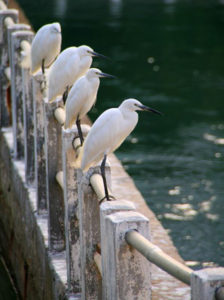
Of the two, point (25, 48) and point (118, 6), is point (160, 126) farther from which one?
point (118, 6)

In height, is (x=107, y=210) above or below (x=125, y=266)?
above

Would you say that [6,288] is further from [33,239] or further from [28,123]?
A: [28,123]

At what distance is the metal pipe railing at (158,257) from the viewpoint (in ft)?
6.64

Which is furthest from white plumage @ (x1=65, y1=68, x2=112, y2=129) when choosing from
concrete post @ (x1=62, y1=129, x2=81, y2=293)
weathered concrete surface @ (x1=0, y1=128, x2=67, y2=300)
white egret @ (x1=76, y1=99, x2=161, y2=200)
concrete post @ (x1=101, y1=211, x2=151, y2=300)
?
concrete post @ (x1=101, y1=211, x2=151, y2=300)

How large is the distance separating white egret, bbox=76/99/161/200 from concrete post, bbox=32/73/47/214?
133 cm

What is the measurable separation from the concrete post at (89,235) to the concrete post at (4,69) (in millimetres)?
3408

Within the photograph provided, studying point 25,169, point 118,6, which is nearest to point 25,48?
point 25,169

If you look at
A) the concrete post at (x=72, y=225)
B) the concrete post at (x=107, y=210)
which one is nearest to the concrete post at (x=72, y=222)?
the concrete post at (x=72, y=225)

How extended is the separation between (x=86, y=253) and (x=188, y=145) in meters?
4.36

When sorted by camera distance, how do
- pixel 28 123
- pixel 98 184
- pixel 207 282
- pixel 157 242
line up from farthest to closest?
pixel 28 123 → pixel 157 242 → pixel 98 184 → pixel 207 282

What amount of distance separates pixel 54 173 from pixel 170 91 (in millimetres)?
5503

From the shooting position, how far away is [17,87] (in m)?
5.42

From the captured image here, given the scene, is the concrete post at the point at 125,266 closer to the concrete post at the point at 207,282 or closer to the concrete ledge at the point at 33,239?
the concrete post at the point at 207,282

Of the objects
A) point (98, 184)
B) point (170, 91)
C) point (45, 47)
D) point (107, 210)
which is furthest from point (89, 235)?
point (170, 91)
